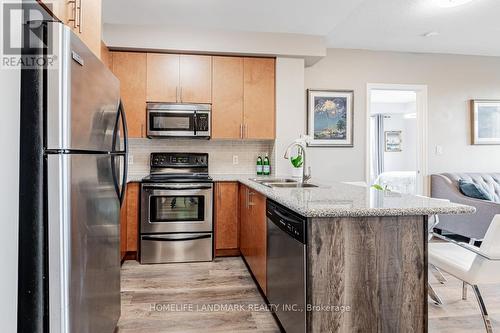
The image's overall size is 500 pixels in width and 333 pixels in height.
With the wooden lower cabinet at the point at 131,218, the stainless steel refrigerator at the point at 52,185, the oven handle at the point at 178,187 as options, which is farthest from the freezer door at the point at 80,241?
the wooden lower cabinet at the point at 131,218

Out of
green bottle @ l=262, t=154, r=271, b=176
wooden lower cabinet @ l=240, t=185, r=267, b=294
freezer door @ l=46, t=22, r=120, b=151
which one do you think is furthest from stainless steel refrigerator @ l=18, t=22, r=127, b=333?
green bottle @ l=262, t=154, r=271, b=176

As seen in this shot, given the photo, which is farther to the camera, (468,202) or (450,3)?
(468,202)

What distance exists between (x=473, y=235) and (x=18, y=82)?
447 centimetres

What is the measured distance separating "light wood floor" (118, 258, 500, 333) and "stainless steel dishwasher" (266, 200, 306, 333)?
299 millimetres

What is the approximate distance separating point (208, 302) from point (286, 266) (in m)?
0.96

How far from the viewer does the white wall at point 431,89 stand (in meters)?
4.35

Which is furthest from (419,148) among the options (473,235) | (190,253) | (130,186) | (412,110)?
(412,110)

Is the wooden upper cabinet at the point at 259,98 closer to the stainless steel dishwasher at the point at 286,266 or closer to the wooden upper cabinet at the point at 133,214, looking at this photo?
the wooden upper cabinet at the point at 133,214

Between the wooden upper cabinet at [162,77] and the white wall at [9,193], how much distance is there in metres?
2.57

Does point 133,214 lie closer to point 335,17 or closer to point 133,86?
point 133,86

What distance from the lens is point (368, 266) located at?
159 cm

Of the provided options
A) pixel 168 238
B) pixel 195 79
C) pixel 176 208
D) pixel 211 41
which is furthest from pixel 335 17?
pixel 168 238

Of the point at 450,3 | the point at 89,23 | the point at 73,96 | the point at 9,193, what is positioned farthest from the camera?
the point at 450,3

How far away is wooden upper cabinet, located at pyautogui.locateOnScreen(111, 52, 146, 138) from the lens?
12.0 ft
